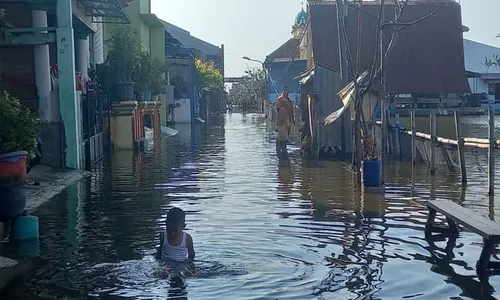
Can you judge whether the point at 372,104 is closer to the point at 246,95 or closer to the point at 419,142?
the point at 419,142

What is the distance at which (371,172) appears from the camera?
49.1ft

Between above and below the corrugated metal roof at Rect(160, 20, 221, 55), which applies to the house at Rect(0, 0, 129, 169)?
below

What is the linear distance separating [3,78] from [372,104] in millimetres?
8922

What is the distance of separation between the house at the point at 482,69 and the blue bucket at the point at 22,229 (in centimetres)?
5230

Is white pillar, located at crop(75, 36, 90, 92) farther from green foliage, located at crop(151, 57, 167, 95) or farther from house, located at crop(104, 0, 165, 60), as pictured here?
house, located at crop(104, 0, 165, 60)

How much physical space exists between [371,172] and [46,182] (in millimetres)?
6456

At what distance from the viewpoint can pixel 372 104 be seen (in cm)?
1934

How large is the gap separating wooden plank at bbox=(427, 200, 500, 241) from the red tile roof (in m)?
29.5

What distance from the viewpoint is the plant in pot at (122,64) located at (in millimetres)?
26062

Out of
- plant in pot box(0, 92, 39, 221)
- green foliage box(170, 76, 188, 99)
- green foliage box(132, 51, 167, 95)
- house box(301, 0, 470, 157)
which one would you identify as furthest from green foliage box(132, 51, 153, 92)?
green foliage box(170, 76, 188, 99)

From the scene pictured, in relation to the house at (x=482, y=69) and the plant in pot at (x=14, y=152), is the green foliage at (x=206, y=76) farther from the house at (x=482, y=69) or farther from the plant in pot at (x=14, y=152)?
the plant in pot at (x=14, y=152)

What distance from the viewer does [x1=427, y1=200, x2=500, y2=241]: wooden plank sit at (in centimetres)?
838

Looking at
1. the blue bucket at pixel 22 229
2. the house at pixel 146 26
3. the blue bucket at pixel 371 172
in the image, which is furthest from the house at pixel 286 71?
the blue bucket at pixel 22 229

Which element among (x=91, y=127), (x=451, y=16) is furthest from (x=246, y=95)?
(x=91, y=127)
